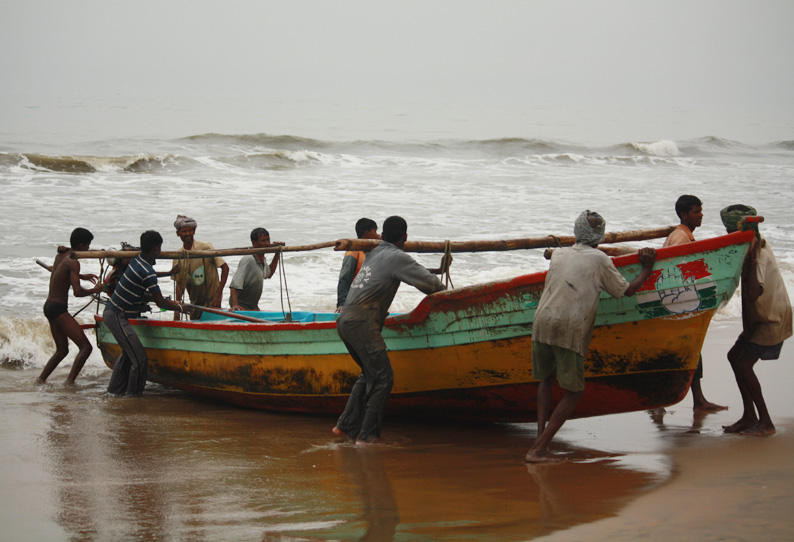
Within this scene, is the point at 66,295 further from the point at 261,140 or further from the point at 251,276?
→ the point at 261,140

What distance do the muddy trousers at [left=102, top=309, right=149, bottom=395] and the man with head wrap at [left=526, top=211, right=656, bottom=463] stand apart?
387 cm

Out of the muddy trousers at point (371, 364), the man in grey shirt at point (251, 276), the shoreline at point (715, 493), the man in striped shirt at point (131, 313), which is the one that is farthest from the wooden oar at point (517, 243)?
the man in striped shirt at point (131, 313)

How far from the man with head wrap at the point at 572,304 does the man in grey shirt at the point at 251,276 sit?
365cm

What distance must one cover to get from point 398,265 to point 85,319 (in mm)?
7613

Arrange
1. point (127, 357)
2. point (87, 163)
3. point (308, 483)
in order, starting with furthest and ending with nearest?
point (87, 163) → point (127, 357) → point (308, 483)

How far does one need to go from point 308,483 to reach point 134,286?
3.44 meters

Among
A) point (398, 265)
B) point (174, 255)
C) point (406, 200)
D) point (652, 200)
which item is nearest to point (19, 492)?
point (398, 265)

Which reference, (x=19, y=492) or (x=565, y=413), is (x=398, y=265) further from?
(x=19, y=492)

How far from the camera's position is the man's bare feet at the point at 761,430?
516cm

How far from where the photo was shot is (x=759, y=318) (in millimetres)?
5160

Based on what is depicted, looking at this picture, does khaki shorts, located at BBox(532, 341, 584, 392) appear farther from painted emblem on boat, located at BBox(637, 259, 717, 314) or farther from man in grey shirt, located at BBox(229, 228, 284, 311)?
man in grey shirt, located at BBox(229, 228, 284, 311)

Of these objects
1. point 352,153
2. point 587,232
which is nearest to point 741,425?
point 587,232

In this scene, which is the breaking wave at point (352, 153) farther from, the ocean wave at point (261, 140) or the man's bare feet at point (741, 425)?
the man's bare feet at point (741, 425)

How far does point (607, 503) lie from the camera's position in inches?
150
